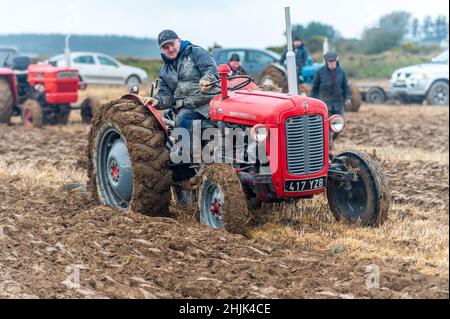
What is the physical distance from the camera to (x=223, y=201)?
24.1 feet

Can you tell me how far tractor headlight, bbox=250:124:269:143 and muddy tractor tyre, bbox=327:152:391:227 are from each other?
3.24ft

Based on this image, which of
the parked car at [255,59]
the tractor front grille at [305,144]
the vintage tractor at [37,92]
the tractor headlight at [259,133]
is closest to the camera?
the tractor headlight at [259,133]

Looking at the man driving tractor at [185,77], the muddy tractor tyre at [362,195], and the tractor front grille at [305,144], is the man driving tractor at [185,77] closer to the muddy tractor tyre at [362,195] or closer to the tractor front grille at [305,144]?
the tractor front grille at [305,144]

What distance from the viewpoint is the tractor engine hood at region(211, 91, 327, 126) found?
7527mm

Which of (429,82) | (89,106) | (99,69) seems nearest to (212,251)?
(89,106)

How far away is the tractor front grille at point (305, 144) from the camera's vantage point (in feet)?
24.9

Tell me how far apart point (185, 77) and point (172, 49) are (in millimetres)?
297

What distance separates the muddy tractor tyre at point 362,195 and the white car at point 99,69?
883 inches

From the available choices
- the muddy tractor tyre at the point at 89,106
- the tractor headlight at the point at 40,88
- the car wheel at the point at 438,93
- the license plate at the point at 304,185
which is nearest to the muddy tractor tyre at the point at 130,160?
the license plate at the point at 304,185

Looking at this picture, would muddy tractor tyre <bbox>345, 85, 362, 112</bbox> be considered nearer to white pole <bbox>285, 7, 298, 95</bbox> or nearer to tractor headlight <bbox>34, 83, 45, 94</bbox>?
tractor headlight <bbox>34, 83, 45, 94</bbox>

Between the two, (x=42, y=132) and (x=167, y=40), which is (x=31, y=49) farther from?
(x=167, y=40)

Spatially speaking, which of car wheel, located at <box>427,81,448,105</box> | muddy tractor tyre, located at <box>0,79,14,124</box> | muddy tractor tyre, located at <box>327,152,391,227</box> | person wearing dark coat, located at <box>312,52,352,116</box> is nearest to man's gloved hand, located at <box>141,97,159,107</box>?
muddy tractor tyre, located at <box>327,152,391,227</box>

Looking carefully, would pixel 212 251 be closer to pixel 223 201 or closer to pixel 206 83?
pixel 223 201
